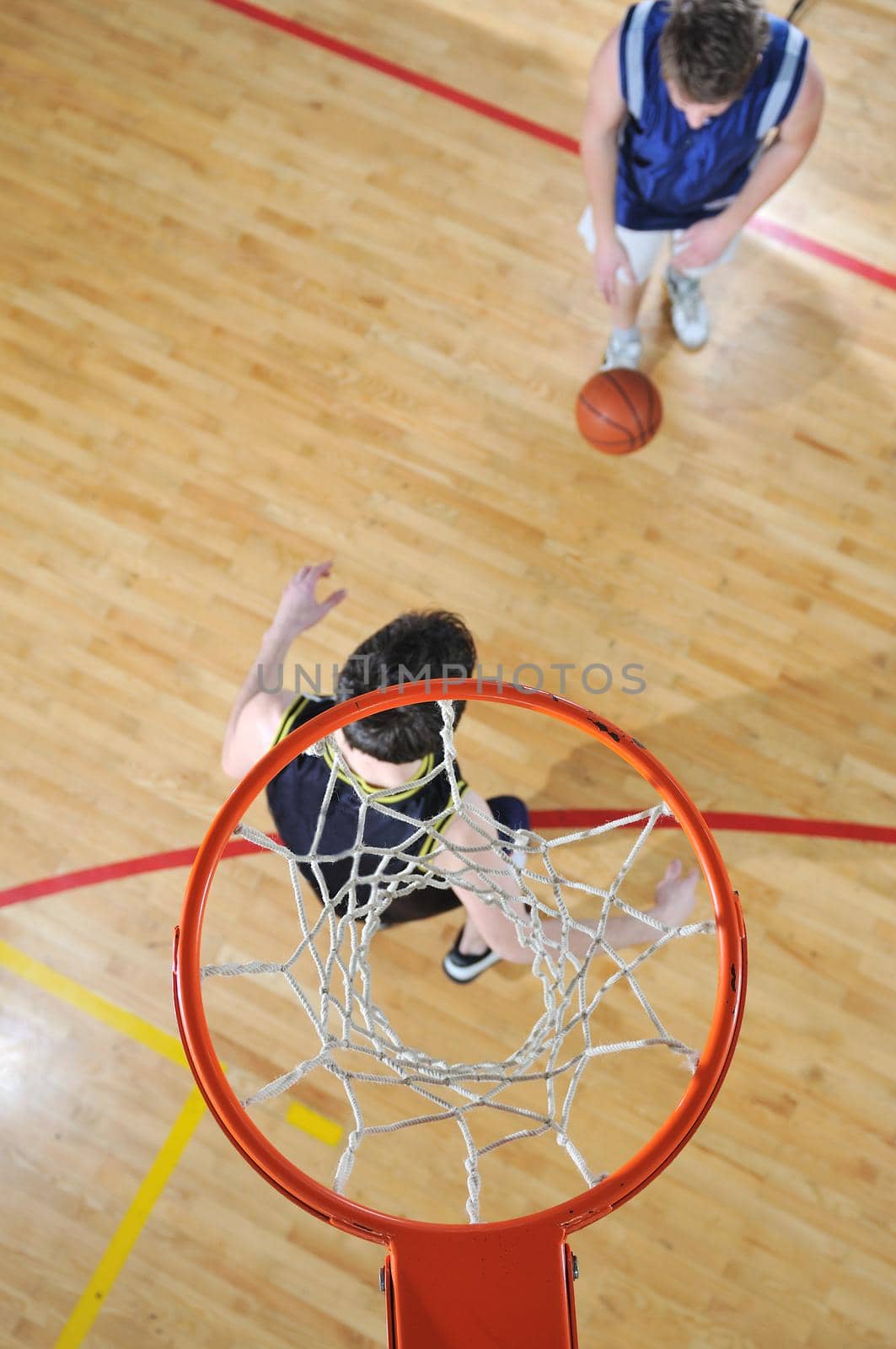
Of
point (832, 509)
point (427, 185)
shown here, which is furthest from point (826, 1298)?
point (427, 185)

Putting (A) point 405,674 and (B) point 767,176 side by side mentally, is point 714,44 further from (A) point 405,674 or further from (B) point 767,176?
(A) point 405,674

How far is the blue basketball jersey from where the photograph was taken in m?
2.61

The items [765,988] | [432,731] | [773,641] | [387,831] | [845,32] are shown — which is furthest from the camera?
[845,32]

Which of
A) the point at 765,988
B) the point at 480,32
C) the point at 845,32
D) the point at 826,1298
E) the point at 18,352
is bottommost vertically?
the point at 826,1298

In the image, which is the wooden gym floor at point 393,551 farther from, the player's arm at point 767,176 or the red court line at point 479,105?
the player's arm at point 767,176

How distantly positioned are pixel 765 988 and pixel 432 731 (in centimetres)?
166

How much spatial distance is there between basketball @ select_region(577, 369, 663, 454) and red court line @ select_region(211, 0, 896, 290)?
2.98 feet

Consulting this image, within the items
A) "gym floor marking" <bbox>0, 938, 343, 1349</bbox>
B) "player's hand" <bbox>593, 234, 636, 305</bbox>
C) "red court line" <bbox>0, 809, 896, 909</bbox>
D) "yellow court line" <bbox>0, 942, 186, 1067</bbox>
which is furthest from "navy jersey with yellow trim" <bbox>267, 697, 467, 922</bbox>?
"player's hand" <bbox>593, 234, 636, 305</bbox>

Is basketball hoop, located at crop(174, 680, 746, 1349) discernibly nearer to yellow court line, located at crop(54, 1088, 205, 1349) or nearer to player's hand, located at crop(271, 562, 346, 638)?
player's hand, located at crop(271, 562, 346, 638)

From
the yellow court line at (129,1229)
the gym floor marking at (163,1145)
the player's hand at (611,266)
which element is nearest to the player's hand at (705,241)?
the player's hand at (611,266)

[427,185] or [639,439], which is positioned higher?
[427,185]

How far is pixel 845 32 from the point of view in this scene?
12.9 ft

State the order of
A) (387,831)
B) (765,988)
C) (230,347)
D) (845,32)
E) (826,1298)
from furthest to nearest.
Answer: (845,32) < (230,347) < (765,988) < (826,1298) < (387,831)

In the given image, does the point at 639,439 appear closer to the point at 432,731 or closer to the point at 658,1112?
the point at 432,731
